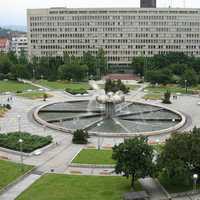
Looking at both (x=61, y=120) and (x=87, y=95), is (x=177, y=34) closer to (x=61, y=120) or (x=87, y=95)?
(x=87, y=95)

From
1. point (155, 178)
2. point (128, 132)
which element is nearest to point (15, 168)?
point (155, 178)

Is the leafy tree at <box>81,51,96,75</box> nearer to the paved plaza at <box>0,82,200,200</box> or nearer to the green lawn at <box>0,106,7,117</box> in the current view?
the paved plaza at <box>0,82,200,200</box>

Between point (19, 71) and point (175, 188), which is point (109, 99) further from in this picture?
point (19, 71)

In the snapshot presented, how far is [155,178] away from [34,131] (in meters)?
28.8

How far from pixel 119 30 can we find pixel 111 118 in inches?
4188

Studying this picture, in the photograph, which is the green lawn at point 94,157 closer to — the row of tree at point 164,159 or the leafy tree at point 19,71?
the row of tree at point 164,159

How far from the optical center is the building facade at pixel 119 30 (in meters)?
179

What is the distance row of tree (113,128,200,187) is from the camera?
140 feet

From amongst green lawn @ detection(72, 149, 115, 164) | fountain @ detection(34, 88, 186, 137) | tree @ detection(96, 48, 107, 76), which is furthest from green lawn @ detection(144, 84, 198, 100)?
green lawn @ detection(72, 149, 115, 164)

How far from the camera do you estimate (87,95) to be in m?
107

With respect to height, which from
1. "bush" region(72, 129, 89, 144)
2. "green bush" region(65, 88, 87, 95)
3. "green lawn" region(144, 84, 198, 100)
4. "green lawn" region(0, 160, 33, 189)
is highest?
"green bush" region(65, 88, 87, 95)

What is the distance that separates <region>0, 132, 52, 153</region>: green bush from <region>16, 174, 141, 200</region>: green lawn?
10604mm

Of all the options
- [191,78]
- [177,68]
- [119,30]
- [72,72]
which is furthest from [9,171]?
[119,30]

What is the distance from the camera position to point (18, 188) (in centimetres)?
4469
